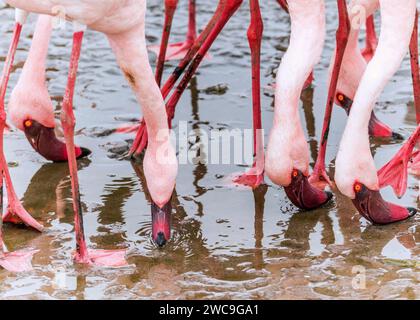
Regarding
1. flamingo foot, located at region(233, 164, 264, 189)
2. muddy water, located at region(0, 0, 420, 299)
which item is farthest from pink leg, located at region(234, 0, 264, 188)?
muddy water, located at region(0, 0, 420, 299)

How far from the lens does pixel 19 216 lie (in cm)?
659

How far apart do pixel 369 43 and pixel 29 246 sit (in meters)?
3.90

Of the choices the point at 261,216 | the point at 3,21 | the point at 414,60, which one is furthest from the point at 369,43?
the point at 3,21

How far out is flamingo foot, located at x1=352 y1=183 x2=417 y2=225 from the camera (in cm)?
651

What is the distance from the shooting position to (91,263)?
6.11 m

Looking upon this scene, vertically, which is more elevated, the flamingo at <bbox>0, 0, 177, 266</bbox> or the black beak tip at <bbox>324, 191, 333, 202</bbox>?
the flamingo at <bbox>0, 0, 177, 266</bbox>

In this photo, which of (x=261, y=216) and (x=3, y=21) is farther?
(x=3, y=21)

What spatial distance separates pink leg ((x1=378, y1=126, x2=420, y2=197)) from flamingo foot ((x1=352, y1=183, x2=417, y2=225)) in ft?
0.54

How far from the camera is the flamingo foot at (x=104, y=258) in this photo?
6109 millimetres

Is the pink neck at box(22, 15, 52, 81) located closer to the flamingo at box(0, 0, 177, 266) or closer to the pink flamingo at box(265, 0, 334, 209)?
the flamingo at box(0, 0, 177, 266)

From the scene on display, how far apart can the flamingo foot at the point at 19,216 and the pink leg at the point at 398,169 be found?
6.98 feet

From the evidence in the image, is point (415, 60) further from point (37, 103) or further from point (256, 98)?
point (37, 103)

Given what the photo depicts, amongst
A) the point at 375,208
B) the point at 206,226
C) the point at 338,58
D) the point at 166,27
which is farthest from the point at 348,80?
the point at 206,226

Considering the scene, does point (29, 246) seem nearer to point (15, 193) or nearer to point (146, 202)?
point (15, 193)
